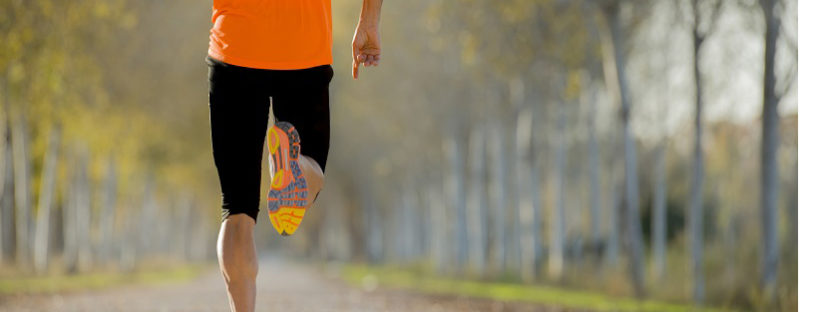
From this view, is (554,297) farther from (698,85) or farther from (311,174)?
(311,174)

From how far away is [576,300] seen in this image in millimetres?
15578

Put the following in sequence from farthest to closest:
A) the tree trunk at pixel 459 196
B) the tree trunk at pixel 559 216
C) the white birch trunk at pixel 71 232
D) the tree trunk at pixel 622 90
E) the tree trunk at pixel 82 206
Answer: the tree trunk at pixel 459 196
the tree trunk at pixel 82 206
the white birch trunk at pixel 71 232
the tree trunk at pixel 559 216
the tree trunk at pixel 622 90

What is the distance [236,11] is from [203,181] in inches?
2085

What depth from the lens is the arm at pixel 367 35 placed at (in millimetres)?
4148

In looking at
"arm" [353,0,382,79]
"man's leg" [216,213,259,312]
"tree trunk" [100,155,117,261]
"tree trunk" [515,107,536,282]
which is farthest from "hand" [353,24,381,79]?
"tree trunk" [100,155,117,261]

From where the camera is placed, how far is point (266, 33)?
3.82 m

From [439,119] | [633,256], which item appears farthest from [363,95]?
[633,256]

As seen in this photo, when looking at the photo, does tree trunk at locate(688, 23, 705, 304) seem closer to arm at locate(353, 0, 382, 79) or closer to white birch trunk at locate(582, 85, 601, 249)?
white birch trunk at locate(582, 85, 601, 249)

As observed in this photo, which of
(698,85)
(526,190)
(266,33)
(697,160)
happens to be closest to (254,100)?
(266,33)

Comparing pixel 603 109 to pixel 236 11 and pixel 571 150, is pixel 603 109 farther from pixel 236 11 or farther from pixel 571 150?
pixel 236 11

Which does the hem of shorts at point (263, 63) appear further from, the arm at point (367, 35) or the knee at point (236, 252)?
the knee at point (236, 252)

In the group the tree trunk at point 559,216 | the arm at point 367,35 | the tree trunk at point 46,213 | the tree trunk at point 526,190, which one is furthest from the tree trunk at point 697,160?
the tree trunk at point 46,213

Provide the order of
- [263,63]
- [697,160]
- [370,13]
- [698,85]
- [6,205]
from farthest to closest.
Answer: [6,205] < [697,160] < [698,85] < [370,13] < [263,63]

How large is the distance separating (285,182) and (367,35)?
745 millimetres
